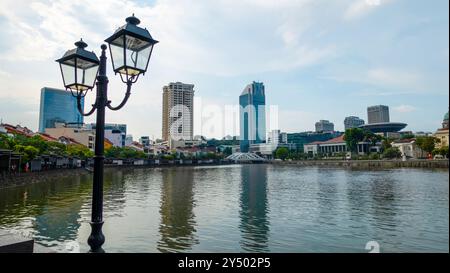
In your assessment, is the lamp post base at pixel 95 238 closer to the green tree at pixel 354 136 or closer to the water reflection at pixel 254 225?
the water reflection at pixel 254 225

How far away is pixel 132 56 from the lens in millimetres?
5273

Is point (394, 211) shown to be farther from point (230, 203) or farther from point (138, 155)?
point (138, 155)

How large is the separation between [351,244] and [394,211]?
8451 millimetres

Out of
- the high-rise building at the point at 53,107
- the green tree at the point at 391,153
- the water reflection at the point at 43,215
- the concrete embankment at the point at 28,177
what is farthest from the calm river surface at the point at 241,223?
the high-rise building at the point at 53,107

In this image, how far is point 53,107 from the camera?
190375mm

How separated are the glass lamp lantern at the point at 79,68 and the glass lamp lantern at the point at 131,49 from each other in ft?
2.72

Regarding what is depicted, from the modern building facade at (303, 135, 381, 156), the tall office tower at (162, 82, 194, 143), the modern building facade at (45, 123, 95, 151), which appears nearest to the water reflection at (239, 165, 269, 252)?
the modern building facade at (45, 123, 95, 151)

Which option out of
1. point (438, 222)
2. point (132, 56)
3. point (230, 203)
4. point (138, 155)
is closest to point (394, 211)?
point (438, 222)

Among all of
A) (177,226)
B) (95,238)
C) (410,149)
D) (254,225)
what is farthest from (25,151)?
→ (410,149)

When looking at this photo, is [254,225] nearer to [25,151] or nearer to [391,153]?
[25,151]

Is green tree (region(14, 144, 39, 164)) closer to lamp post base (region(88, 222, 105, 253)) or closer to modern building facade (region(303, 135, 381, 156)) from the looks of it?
lamp post base (region(88, 222, 105, 253))

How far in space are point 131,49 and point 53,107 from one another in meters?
215

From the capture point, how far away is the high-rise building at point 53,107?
186875 millimetres

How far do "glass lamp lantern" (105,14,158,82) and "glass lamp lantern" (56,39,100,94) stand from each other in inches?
32.7
